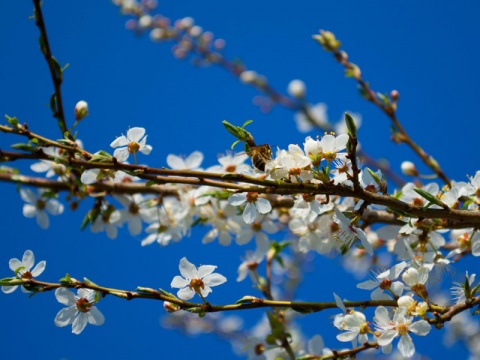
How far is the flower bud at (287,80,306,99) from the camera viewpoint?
476 centimetres

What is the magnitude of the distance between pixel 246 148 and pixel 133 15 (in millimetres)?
4093

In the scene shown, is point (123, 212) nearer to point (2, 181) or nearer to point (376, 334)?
point (2, 181)

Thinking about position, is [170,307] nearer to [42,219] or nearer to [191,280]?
[191,280]

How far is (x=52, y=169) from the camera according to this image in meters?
2.65

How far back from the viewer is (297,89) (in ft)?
15.8

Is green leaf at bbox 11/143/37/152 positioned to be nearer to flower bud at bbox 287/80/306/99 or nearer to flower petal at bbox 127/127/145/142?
flower petal at bbox 127/127/145/142

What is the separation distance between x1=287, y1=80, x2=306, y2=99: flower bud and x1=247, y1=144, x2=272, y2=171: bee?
302 centimetres

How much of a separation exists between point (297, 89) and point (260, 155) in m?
3.17

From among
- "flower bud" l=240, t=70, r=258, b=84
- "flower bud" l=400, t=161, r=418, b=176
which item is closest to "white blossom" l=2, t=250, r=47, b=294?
"flower bud" l=400, t=161, r=418, b=176

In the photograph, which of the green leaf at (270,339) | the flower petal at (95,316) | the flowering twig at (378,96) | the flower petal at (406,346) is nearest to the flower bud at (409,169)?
the flowering twig at (378,96)

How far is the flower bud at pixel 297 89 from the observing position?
187 inches

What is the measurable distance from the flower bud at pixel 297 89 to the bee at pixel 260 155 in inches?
119

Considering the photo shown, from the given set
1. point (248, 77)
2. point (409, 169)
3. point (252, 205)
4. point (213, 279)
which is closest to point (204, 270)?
point (213, 279)

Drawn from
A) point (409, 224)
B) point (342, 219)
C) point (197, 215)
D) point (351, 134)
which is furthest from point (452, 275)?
point (197, 215)
